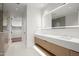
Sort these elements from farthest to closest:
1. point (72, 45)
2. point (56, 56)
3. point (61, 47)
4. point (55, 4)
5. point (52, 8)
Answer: point (52, 8)
point (55, 4)
point (56, 56)
point (61, 47)
point (72, 45)

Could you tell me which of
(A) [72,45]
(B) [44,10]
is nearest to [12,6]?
(B) [44,10]

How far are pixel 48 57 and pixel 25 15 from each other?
911 mm

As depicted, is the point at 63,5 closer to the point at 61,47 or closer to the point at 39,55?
the point at 61,47

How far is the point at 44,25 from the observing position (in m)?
2.33

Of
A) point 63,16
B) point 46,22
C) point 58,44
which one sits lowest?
point 58,44

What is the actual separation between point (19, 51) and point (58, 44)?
30.6 inches

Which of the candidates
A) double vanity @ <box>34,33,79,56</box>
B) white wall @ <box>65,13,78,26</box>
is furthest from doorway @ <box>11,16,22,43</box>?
white wall @ <box>65,13,78,26</box>

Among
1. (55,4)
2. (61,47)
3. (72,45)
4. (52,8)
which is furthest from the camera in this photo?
(52,8)

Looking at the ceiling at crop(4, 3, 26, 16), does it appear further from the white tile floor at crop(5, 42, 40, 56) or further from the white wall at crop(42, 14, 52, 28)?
the white tile floor at crop(5, 42, 40, 56)

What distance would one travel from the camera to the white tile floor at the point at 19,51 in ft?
6.97

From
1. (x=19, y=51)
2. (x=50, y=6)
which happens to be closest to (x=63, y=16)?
(x=50, y=6)

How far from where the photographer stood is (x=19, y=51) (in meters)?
2.19

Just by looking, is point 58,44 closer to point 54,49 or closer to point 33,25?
point 54,49

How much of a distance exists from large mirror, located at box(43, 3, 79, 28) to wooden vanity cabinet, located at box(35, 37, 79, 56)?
0.33m
